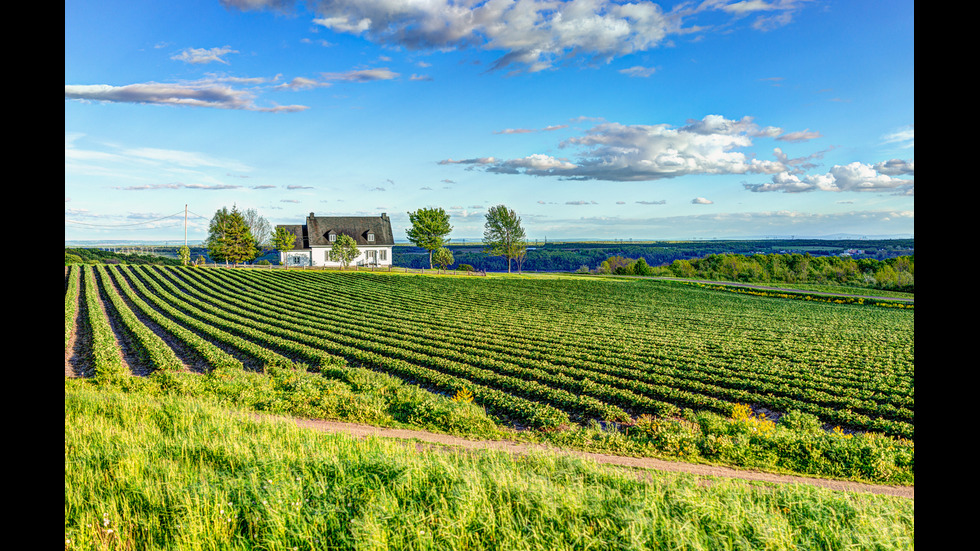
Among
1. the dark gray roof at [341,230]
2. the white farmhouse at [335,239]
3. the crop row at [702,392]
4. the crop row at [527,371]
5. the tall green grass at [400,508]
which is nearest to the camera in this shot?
the tall green grass at [400,508]

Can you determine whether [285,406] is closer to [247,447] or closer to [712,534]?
[247,447]

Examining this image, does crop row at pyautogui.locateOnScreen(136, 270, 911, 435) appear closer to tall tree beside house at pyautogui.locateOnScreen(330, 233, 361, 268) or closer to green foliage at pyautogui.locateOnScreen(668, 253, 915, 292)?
tall tree beside house at pyautogui.locateOnScreen(330, 233, 361, 268)

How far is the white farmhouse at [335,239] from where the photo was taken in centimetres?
8056

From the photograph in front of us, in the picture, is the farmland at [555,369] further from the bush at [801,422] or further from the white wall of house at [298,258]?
the white wall of house at [298,258]

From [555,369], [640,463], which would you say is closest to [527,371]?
[555,369]

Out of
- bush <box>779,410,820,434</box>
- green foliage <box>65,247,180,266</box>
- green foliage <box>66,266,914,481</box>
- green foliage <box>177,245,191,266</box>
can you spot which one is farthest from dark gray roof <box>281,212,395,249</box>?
bush <box>779,410,820,434</box>

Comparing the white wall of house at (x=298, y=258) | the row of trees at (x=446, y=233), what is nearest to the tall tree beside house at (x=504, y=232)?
the row of trees at (x=446, y=233)

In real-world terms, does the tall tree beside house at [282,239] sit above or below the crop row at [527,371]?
above

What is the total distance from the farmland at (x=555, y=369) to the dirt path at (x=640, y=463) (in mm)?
453

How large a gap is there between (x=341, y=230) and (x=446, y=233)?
17945 mm
